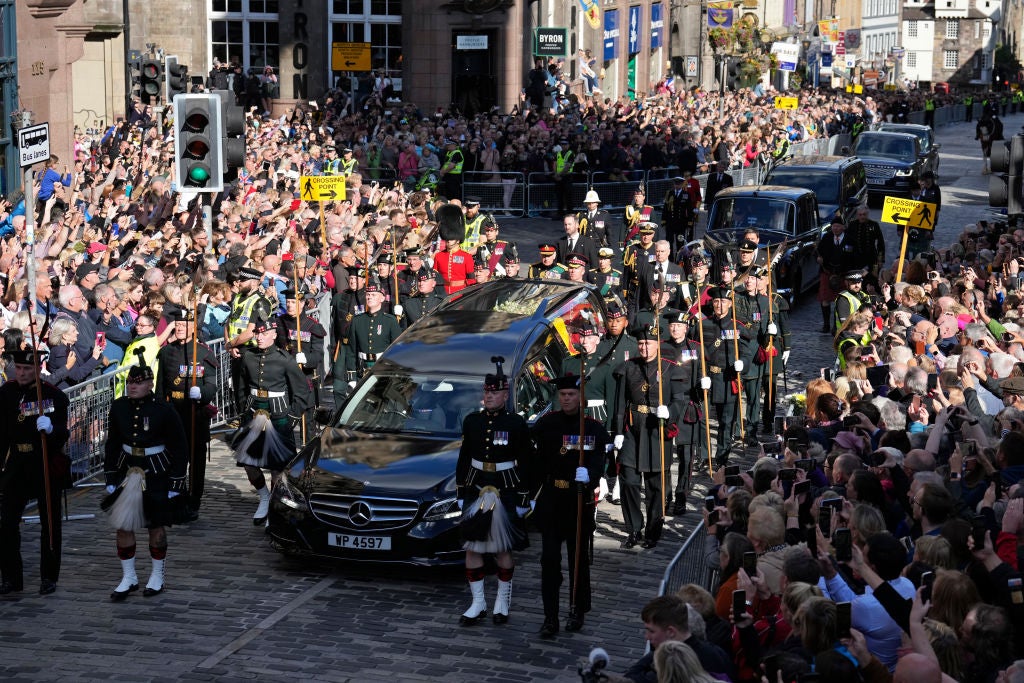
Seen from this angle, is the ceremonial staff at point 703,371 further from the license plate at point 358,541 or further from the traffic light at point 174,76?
the traffic light at point 174,76

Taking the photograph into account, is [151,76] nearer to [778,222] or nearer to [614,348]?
[778,222]

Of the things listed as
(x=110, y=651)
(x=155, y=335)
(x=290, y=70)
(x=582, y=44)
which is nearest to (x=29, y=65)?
(x=155, y=335)

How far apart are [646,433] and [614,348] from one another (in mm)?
1510

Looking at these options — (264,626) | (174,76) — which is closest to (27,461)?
(264,626)

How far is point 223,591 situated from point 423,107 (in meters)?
36.3

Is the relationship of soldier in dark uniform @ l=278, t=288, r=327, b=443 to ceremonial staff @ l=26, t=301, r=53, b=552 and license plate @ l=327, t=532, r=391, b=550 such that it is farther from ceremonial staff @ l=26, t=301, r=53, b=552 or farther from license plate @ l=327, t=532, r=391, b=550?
ceremonial staff @ l=26, t=301, r=53, b=552

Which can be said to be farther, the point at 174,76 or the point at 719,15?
Answer: the point at 719,15

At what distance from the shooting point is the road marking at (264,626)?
10883mm

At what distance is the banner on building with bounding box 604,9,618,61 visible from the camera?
6022cm

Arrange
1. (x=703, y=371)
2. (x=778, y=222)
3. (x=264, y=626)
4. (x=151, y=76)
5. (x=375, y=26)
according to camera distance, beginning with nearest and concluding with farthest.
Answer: (x=264, y=626), (x=703, y=371), (x=778, y=222), (x=151, y=76), (x=375, y=26)

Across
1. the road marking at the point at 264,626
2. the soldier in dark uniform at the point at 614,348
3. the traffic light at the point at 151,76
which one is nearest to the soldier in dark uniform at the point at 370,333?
the soldier in dark uniform at the point at 614,348

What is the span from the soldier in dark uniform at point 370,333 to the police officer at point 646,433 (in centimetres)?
363

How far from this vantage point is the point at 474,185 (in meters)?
36.2

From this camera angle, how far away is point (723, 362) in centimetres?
1662
